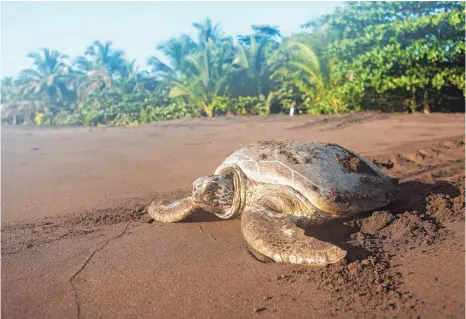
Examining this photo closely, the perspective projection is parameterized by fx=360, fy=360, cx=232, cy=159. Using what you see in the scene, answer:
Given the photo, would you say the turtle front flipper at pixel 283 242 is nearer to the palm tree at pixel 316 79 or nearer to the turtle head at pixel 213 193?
the turtle head at pixel 213 193

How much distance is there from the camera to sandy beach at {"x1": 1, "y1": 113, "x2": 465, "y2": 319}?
66.3 inches

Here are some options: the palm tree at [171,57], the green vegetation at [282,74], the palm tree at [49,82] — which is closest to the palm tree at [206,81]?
the green vegetation at [282,74]

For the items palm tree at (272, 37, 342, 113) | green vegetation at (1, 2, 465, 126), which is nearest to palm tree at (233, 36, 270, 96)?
green vegetation at (1, 2, 465, 126)

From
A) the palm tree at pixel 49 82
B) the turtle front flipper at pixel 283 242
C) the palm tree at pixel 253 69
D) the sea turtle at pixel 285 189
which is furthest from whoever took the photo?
the palm tree at pixel 49 82

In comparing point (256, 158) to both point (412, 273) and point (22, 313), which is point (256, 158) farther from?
point (22, 313)

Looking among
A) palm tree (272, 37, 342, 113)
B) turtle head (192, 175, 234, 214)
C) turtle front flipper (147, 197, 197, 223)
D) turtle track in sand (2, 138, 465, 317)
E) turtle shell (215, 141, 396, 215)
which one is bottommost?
turtle front flipper (147, 197, 197, 223)

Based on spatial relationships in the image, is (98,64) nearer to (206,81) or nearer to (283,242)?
(206,81)

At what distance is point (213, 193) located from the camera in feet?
9.24

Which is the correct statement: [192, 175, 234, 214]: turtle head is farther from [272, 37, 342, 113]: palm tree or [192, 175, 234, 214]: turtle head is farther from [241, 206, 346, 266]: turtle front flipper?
[272, 37, 342, 113]: palm tree

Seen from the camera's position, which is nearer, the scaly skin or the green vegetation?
the scaly skin

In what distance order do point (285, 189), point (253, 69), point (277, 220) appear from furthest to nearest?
point (253, 69) < point (285, 189) < point (277, 220)

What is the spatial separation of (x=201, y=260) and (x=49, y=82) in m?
38.5

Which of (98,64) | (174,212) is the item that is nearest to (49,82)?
(98,64)

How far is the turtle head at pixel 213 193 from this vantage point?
280cm
